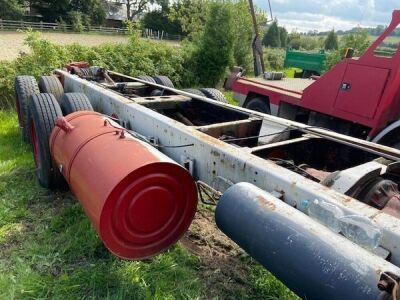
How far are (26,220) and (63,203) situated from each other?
39cm

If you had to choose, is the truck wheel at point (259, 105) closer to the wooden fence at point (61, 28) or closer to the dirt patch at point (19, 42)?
the dirt patch at point (19, 42)

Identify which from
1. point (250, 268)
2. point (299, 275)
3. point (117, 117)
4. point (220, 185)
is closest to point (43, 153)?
point (117, 117)

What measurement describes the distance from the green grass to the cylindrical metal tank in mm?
749

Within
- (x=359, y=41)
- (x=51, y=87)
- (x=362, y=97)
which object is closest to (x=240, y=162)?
(x=362, y=97)

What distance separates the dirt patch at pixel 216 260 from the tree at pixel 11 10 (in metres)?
43.6

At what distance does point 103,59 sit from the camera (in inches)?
409

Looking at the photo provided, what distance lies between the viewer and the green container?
45.6 ft

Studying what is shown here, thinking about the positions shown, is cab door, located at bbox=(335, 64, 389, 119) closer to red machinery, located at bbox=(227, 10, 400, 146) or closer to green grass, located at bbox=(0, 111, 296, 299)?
red machinery, located at bbox=(227, 10, 400, 146)

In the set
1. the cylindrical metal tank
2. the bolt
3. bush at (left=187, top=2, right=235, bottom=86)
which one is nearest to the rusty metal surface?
the cylindrical metal tank

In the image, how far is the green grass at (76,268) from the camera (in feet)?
8.17

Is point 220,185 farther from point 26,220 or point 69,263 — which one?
point 26,220

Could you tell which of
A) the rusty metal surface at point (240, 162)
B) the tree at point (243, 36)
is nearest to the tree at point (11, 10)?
the tree at point (243, 36)

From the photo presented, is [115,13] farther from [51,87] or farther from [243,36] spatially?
[51,87]

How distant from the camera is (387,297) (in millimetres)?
1412
